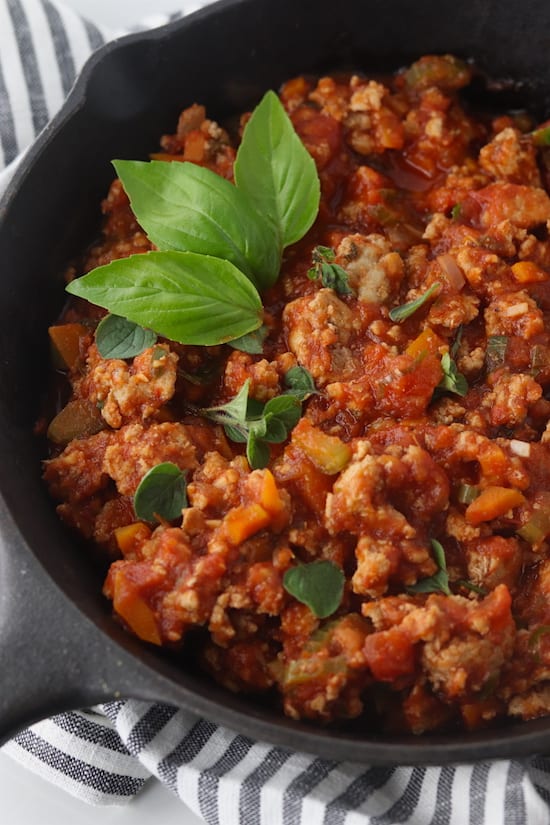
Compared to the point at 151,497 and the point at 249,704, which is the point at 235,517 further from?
the point at 249,704

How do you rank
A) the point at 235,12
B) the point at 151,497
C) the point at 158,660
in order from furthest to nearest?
the point at 235,12, the point at 151,497, the point at 158,660

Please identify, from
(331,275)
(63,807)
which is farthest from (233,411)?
(63,807)

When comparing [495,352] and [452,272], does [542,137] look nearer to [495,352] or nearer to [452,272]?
[452,272]

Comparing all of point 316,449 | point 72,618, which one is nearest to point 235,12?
point 316,449

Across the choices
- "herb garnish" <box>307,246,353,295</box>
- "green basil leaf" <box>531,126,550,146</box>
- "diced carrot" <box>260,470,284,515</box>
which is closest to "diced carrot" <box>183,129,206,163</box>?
"herb garnish" <box>307,246,353,295</box>

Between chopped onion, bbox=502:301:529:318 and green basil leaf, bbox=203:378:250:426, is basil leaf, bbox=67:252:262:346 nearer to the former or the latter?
green basil leaf, bbox=203:378:250:426

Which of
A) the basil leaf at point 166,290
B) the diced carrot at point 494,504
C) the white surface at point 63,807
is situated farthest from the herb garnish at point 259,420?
the white surface at point 63,807
